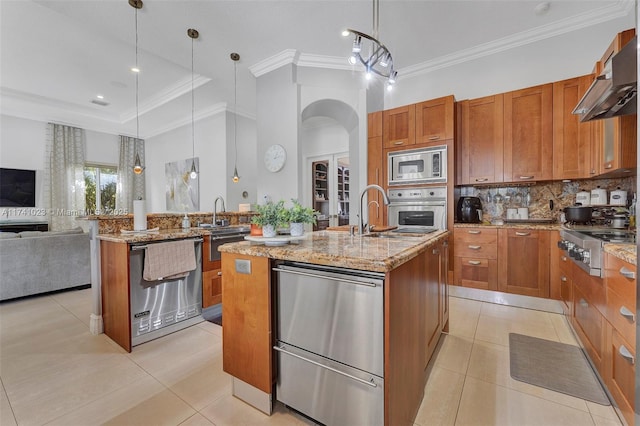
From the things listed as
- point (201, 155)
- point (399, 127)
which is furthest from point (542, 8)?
point (201, 155)

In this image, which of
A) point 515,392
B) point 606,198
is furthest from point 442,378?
point 606,198

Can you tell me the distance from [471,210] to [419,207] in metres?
0.65

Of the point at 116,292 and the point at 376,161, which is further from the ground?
the point at 376,161

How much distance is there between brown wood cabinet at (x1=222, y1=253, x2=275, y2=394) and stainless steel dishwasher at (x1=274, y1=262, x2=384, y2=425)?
0.06 meters

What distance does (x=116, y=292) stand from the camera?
7.75 feet

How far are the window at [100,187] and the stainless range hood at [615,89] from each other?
9045 mm

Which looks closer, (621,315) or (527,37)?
(621,315)

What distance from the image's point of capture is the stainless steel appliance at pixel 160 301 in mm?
2318

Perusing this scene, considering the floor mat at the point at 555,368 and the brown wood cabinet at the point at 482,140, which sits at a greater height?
the brown wood cabinet at the point at 482,140

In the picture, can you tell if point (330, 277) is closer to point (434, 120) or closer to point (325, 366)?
point (325, 366)

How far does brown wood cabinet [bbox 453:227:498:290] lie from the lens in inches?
124

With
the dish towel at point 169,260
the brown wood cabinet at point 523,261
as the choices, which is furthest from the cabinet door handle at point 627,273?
the dish towel at point 169,260

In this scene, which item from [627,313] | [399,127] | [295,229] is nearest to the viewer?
[627,313]

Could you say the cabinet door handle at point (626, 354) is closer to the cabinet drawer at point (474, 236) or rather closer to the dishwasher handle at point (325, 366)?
the dishwasher handle at point (325, 366)
